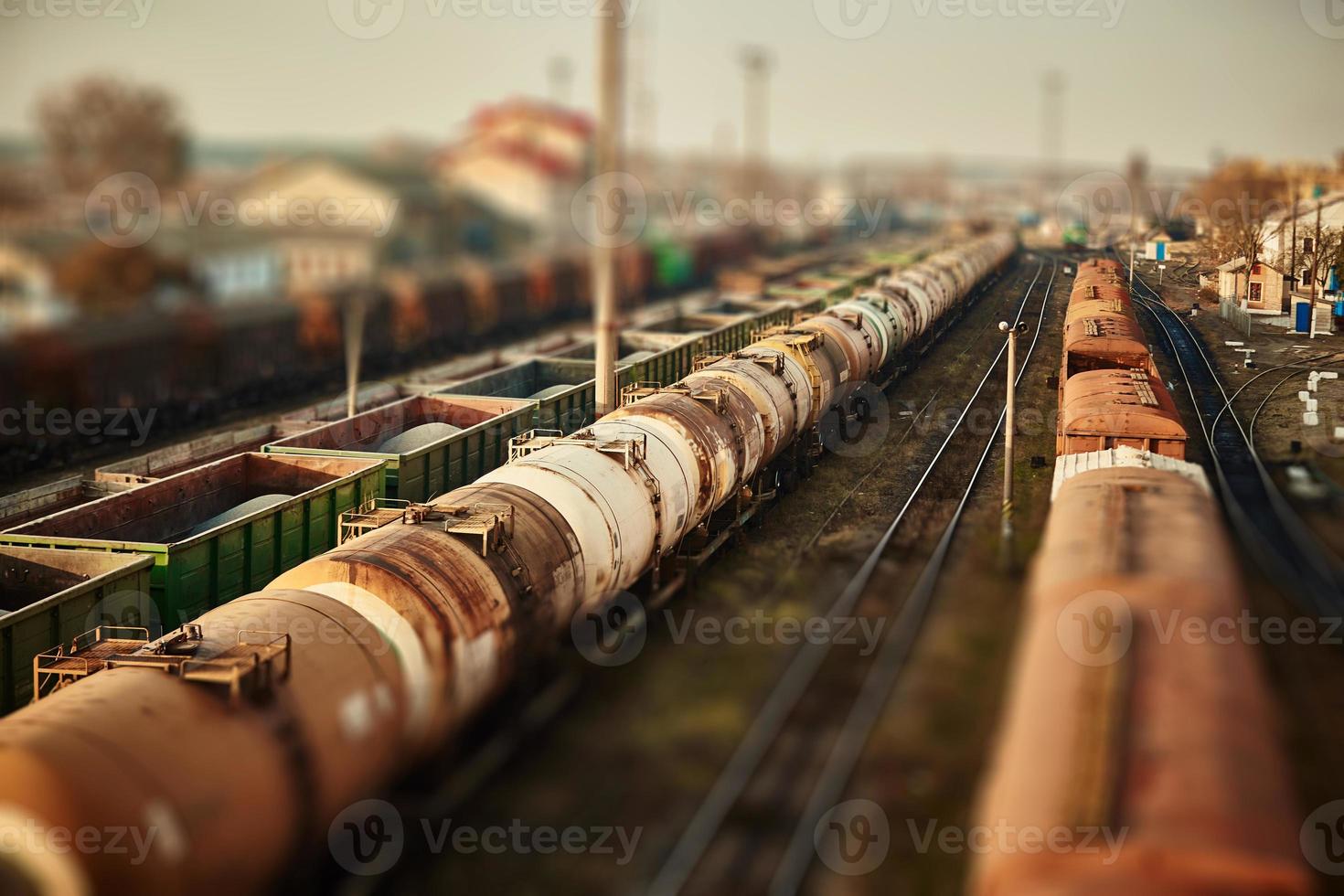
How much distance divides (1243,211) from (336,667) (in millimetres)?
12699

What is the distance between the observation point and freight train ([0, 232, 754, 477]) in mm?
25719

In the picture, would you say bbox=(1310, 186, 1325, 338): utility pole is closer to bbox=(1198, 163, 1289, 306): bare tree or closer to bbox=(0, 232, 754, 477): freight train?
bbox=(1198, 163, 1289, 306): bare tree

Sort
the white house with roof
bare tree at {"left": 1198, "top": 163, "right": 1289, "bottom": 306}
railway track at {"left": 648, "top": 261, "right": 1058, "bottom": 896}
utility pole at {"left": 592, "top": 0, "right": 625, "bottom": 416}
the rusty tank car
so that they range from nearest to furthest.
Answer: the rusty tank car < railway track at {"left": 648, "top": 261, "right": 1058, "bottom": 896} < the white house with roof < bare tree at {"left": 1198, "top": 163, "right": 1289, "bottom": 306} < utility pole at {"left": 592, "top": 0, "right": 625, "bottom": 416}

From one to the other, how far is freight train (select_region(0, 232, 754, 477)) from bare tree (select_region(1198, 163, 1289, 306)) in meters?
9.83

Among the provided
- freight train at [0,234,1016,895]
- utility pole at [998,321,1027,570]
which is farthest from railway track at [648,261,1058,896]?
freight train at [0,234,1016,895]

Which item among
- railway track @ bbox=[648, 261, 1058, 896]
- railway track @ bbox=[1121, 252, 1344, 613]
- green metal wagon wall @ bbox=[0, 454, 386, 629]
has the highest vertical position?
railway track @ bbox=[1121, 252, 1344, 613]

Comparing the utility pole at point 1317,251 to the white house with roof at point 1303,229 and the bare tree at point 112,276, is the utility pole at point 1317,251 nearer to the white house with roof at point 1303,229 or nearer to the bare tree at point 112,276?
the white house with roof at point 1303,229

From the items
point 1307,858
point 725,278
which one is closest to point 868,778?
point 1307,858

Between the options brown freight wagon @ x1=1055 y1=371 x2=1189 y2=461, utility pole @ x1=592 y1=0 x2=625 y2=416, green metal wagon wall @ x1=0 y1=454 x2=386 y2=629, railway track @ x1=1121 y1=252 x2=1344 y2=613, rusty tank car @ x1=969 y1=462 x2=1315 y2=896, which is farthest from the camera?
utility pole @ x1=592 y1=0 x2=625 y2=416

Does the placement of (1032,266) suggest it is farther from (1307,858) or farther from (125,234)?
(125,234)

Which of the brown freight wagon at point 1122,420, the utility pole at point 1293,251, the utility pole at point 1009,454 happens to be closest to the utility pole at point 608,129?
the utility pole at point 1009,454

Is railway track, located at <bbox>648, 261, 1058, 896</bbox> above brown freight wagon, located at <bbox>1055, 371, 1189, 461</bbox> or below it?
below

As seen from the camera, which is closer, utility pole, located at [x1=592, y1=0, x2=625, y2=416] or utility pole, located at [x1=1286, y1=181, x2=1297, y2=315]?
utility pole, located at [x1=1286, y1=181, x2=1297, y2=315]

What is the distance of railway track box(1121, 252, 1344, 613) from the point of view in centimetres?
664
